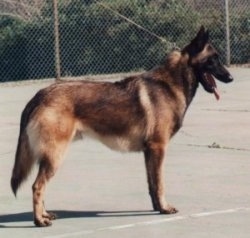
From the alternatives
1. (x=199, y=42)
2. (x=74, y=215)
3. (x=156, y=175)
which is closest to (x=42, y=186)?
(x=74, y=215)

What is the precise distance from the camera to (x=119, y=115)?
8.14 m

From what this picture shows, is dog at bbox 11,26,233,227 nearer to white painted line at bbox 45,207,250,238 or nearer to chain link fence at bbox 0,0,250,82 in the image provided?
white painted line at bbox 45,207,250,238

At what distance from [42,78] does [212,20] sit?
13.2ft

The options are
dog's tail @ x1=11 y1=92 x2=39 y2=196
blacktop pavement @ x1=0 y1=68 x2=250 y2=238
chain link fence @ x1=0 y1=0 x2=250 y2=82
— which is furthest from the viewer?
chain link fence @ x1=0 y1=0 x2=250 y2=82

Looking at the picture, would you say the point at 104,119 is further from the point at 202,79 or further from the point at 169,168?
the point at 169,168

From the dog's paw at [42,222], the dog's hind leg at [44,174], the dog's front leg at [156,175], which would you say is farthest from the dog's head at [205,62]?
the dog's paw at [42,222]

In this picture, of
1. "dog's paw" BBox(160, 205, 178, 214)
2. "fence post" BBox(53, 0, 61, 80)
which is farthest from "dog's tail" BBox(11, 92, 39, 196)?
"fence post" BBox(53, 0, 61, 80)

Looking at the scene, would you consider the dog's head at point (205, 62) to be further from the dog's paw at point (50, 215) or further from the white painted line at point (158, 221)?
the dog's paw at point (50, 215)

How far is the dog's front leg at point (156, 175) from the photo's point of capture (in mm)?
8164

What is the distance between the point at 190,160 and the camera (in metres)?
10.7

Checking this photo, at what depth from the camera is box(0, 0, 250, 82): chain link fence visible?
66.2 feet

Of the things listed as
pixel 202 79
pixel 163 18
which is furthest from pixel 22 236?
pixel 163 18

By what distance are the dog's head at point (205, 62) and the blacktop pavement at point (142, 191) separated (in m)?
1.05

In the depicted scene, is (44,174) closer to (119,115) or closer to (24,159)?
(24,159)
